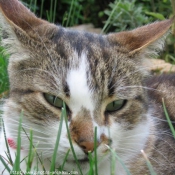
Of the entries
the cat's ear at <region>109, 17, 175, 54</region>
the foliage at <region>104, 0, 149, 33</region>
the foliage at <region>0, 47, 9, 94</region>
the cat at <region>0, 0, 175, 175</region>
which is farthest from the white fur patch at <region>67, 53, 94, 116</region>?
the foliage at <region>104, 0, 149, 33</region>

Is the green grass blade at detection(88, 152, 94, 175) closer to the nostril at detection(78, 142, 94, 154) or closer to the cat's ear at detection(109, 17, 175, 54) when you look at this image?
the nostril at detection(78, 142, 94, 154)

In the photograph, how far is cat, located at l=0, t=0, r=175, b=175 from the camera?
189cm

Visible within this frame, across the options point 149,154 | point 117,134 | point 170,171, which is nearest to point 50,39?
point 117,134

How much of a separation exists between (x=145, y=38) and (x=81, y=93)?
0.48m

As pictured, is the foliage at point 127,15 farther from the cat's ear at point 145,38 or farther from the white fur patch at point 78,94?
the white fur patch at point 78,94

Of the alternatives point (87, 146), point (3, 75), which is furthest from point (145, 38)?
point (3, 75)

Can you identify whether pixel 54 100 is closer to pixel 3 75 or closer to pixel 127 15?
pixel 3 75

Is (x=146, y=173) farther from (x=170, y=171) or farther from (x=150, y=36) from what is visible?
(x=150, y=36)

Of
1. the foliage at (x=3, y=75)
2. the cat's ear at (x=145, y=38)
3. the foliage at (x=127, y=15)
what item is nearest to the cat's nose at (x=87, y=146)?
the cat's ear at (x=145, y=38)

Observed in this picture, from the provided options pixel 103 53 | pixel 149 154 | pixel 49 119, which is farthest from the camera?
pixel 149 154

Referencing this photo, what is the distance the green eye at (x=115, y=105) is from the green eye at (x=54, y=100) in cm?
21

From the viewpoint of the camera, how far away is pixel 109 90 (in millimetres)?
1979

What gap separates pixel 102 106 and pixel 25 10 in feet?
2.04

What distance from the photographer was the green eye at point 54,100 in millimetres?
1932
